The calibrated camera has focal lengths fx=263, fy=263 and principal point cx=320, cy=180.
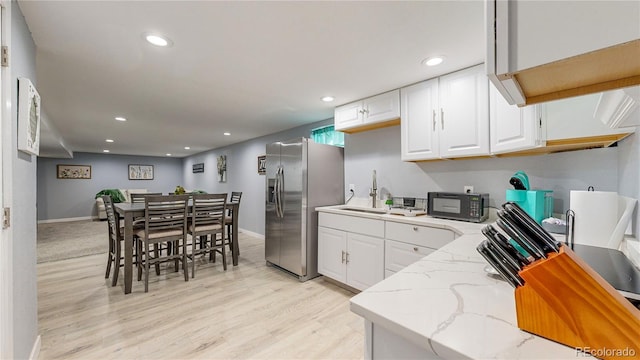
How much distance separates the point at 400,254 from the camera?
237 cm

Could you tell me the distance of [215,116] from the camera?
3.91 m

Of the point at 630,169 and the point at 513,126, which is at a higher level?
the point at 513,126

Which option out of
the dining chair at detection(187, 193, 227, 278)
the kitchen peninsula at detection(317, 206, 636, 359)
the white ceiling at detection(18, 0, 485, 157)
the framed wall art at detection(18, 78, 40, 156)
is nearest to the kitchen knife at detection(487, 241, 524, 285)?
the kitchen peninsula at detection(317, 206, 636, 359)

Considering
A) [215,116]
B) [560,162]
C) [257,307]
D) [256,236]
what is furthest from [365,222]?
[256,236]

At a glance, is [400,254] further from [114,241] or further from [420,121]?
[114,241]

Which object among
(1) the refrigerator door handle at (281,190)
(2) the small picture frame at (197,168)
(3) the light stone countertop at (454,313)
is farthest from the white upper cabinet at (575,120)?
(2) the small picture frame at (197,168)

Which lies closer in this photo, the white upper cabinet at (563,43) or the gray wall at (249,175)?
the white upper cabinet at (563,43)

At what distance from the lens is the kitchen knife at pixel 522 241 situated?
1.85ft

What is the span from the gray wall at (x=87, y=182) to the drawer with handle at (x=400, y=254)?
947 cm

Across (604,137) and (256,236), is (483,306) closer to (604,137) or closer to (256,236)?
(604,137)

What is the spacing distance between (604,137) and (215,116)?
4.04 metres

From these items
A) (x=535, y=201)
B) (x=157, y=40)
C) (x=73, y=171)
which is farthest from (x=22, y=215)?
(x=73, y=171)

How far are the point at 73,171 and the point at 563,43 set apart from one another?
35.9 ft

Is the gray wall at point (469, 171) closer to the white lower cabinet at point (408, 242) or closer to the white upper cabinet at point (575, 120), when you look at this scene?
the white upper cabinet at point (575, 120)
